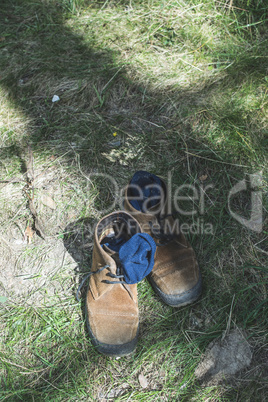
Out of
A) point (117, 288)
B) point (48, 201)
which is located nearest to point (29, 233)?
point (48, 201)

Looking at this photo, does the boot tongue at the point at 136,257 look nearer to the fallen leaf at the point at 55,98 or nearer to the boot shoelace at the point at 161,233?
the boot shoelace at the point at 161,233

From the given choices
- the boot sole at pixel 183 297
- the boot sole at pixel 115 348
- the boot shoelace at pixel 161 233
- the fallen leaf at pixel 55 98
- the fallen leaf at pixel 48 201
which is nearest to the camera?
the boot sole at pixel 115 348

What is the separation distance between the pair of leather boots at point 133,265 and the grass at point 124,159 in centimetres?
12

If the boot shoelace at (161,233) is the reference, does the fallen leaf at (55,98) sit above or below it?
above

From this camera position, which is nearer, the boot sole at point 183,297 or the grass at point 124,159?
the grass at point 124,159

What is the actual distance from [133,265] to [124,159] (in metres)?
0.98

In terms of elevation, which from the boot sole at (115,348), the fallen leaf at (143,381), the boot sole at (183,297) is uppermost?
the boot sole at (183,297)

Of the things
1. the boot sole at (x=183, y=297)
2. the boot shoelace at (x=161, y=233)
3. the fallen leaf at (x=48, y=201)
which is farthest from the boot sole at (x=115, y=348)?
the fallen leaf at (x=48, y=201)

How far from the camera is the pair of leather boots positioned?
5.96ft

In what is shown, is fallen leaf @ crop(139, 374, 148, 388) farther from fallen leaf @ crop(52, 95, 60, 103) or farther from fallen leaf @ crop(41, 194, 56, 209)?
fallen leaf @ crop(52, 95, 60, 103)

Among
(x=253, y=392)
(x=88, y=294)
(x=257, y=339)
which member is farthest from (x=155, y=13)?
(x=253, y=392)

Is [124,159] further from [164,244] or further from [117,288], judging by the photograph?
[117,288]

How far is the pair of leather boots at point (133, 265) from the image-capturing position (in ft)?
5.96

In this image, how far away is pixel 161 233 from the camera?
2.05 metres
